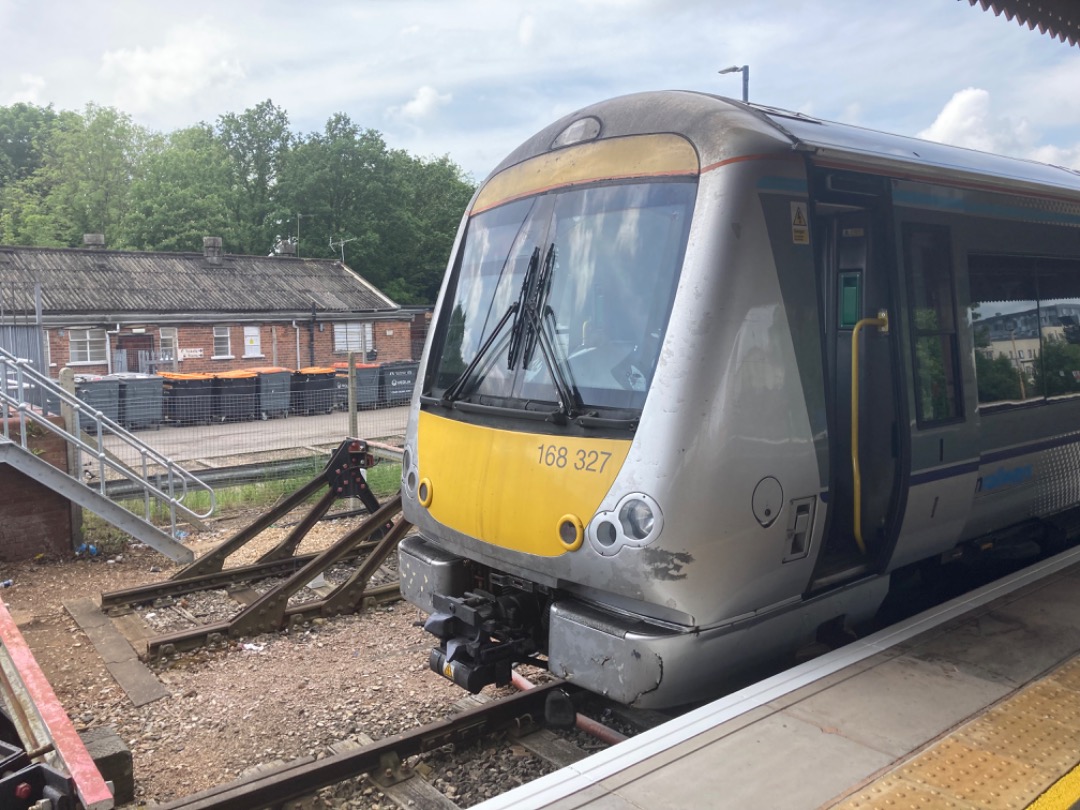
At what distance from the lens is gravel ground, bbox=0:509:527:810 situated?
15.7ft

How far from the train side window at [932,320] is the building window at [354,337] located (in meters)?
31.7

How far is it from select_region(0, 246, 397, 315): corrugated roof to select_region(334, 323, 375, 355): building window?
0.72 m

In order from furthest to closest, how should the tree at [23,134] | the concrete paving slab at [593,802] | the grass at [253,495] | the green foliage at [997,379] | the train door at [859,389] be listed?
the tree at [23,134] < the grass at [253,495] < the green foliage at [997,379] < the train door at [859,389] < the concrete paving slab at [593,802]

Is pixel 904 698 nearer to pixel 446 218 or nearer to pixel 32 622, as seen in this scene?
pixel 32 622

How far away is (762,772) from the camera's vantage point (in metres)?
3.25

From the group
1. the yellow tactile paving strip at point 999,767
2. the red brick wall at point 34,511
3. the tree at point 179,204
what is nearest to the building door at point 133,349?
the red brick wall at point 34,511

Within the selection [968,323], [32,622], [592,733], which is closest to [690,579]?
[592,733]

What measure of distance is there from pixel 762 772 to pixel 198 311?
30943mm

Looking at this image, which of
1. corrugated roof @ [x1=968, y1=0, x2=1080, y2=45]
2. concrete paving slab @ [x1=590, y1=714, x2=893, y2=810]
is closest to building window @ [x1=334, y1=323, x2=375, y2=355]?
corrugated roof @ [x1=968, y1=0, x2=1080, y2=45]

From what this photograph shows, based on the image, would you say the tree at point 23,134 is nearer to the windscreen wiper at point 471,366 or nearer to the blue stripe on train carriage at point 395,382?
the blue stripe on train carriage at point 395,382

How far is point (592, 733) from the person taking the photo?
4938 millimetres

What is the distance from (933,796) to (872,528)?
169cm

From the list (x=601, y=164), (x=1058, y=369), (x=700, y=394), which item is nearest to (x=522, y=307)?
(x=601, y=164)

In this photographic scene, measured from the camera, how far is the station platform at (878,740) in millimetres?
3106
